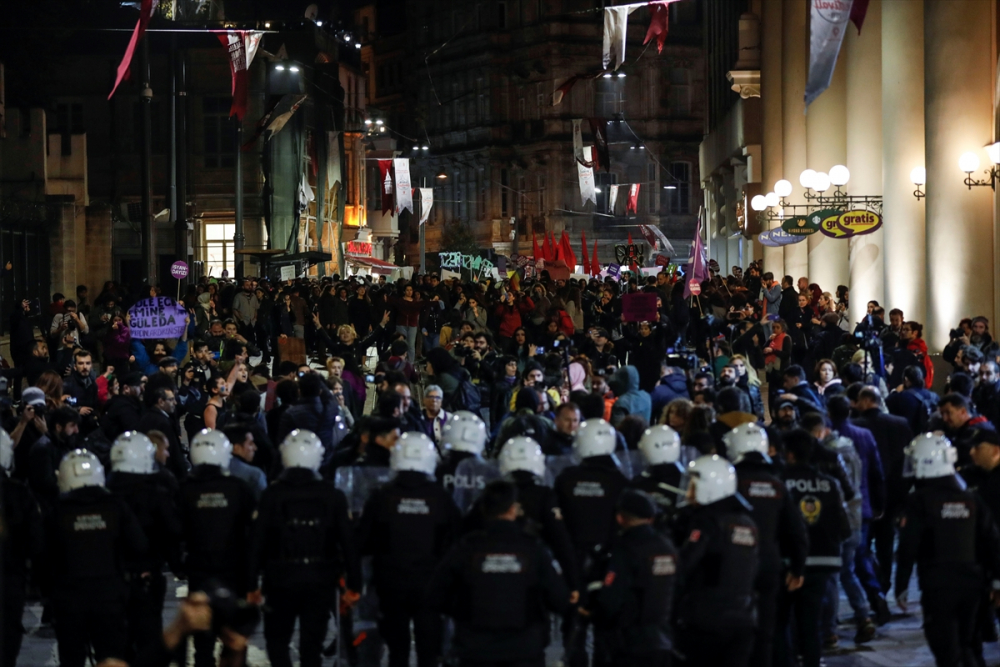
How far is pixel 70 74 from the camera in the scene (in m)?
56.3

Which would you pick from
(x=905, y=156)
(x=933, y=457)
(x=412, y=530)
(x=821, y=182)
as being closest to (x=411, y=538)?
(x=412, y=530)

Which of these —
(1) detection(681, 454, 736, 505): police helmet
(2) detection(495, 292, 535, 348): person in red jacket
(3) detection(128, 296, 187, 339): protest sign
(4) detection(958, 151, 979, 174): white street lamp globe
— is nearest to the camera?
(1) detection(681, 454, 736, 505): police helmet

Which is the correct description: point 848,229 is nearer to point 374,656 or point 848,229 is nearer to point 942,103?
point 942,103

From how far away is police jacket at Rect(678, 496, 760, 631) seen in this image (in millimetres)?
7480

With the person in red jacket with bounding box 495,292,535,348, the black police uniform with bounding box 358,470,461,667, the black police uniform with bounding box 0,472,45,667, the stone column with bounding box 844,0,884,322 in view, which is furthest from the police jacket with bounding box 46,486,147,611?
the stone column with bounding box 844,0,884,322

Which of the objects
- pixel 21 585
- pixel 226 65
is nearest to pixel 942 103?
pixel 21 585

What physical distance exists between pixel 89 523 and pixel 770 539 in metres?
3.70

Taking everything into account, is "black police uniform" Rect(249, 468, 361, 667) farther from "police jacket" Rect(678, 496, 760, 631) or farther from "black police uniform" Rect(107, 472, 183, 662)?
"police jacket" Rect(678, 496, 760, 631)

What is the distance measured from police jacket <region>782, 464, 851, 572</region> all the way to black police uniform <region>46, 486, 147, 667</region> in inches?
150

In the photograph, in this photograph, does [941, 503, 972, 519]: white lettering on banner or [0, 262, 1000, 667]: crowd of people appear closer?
[0, 262, 1000, 667]: crowd of people

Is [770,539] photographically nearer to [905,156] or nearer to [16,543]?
[16,543]

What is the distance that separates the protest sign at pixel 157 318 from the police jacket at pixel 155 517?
36.8ft

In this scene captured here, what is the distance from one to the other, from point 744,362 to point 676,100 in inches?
2981

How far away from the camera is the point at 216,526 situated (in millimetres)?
8766
